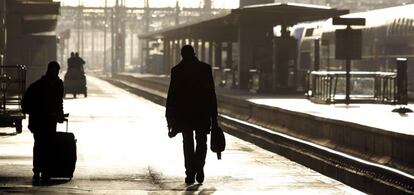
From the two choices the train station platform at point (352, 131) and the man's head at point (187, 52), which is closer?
the man's head at point (187, 52)

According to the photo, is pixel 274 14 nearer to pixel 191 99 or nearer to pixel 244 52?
pixel 244 52

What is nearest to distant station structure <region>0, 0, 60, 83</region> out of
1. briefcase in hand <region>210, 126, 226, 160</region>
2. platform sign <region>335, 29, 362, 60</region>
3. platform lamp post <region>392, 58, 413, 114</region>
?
platform sign <region>335, 29, 362, 60</region>

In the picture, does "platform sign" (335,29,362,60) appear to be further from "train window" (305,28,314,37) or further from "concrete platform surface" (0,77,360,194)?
"train window" (305,28,314,37)

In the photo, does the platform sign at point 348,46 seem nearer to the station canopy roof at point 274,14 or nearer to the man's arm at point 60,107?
the station canopy roof at point 274,14

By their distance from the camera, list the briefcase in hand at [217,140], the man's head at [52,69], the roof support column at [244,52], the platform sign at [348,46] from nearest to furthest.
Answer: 1. the briefcase in hand at [217,140]
2. the man's head at [52,69]
3. the platform sign at [348,46]
4. the roof support column at [244,52]

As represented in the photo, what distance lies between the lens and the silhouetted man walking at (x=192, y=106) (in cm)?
1286

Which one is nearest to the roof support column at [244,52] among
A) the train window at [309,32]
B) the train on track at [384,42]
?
the train on track at [384,42]

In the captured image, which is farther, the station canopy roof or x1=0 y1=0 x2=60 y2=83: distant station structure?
x1=0 y1=0 x2=60 y2=83: distant station structure

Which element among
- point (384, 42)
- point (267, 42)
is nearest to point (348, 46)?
point (384, 42)

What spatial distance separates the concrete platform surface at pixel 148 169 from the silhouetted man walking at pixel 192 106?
36cm

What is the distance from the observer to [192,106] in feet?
42.3

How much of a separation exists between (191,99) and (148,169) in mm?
2423

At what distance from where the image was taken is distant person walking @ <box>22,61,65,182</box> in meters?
13.0

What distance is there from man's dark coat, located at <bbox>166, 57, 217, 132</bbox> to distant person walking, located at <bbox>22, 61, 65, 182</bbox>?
1.37 m
